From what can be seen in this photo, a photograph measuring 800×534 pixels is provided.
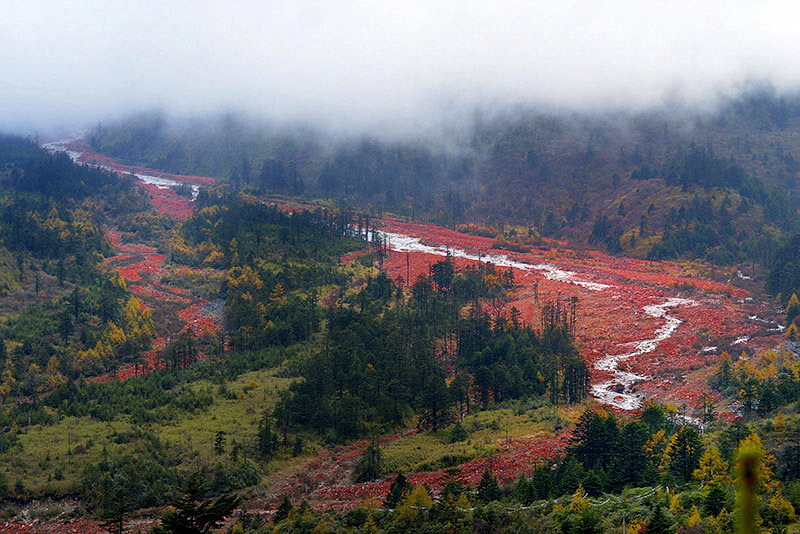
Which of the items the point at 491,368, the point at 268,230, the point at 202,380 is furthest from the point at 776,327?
the point at 268,230

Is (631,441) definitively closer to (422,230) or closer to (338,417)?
(338,417)

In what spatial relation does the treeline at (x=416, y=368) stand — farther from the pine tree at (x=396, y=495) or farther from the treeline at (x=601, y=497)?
the pine tree at (x=396, y=495)

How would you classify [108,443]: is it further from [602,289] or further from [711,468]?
[602,289]

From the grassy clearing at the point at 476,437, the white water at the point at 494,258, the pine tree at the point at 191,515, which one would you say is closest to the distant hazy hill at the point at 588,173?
the white water at the point at 494,258

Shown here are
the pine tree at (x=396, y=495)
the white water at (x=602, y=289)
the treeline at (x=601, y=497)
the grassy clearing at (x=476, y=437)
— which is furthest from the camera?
the white water at (x=602, y=289)

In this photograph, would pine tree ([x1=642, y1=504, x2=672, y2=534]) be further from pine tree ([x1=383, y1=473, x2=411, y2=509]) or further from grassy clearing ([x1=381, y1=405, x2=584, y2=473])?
grassy clearing ([x1=381, y1=405, x2=584, y2=473])
